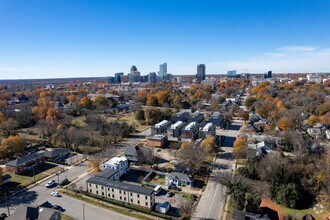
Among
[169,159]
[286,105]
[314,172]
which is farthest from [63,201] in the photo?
[286,105]

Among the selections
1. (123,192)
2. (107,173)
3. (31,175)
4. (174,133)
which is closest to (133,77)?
(174,133)

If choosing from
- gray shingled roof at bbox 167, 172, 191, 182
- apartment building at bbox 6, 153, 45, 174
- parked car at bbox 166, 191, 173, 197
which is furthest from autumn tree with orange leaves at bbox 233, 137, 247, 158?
apartment building at bbox 6, 153, 45, 174

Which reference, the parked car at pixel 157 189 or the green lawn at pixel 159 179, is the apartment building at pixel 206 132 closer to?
the green lawn at pixel 159 179

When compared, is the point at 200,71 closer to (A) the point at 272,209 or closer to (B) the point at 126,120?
(B) the point at 126,120

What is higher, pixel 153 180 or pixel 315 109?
pixel 315 109

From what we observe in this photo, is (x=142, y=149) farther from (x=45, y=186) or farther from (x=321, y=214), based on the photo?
(x=321, y=214)

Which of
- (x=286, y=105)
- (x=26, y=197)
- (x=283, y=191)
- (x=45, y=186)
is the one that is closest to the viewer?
(x=283, y=191)

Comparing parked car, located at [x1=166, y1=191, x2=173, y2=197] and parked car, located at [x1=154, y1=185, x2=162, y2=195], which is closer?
parked car, located at [x1=166, y1=191, x2=173, y2=197]

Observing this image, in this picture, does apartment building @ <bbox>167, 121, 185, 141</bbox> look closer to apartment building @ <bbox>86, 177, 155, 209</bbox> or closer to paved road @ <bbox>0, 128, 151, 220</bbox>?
paved road @ <bbox>0, 128, 151, 220</bbox>
